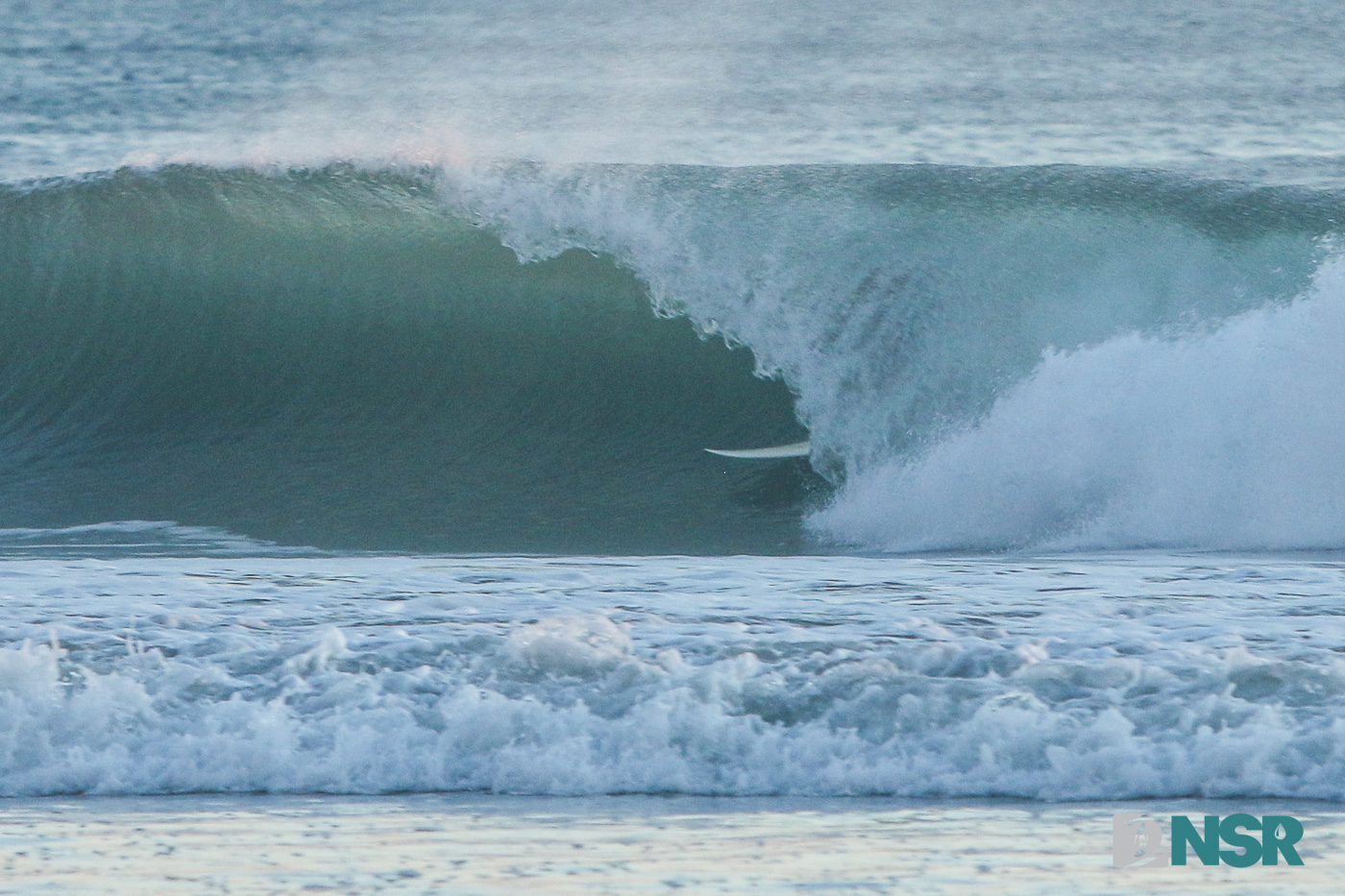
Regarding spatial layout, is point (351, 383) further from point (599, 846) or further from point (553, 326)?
point (599, 846)

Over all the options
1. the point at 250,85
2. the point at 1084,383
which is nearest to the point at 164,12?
the point at 250,85

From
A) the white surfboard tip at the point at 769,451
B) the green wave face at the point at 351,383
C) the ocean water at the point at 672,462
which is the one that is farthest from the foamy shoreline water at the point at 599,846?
the white surfboard tip at the point at 769,451

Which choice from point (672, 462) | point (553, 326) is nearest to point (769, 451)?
point (672, 462)

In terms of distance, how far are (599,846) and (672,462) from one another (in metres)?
5.45

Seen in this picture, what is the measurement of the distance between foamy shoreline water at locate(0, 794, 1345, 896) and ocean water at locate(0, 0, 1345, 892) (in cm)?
11

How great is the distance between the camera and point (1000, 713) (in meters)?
3.49

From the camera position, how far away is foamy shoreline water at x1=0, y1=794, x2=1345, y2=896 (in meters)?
Result: 2.72

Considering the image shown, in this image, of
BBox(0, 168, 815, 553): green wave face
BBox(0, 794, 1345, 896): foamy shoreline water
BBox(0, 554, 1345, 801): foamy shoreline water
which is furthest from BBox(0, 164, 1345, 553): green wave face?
BBox(0, 794, 1345, 896): foamy shoreline water

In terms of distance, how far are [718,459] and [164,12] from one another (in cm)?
1903

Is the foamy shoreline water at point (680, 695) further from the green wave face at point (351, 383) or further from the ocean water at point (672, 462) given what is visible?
the green wave face at point (351, 383)

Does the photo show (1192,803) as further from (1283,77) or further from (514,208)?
(1283,77)

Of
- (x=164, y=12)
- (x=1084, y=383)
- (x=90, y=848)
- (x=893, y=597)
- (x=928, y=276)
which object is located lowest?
(x=90, y=848)

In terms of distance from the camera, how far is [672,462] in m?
8.34

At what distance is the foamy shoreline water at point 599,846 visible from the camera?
2.72 metres
